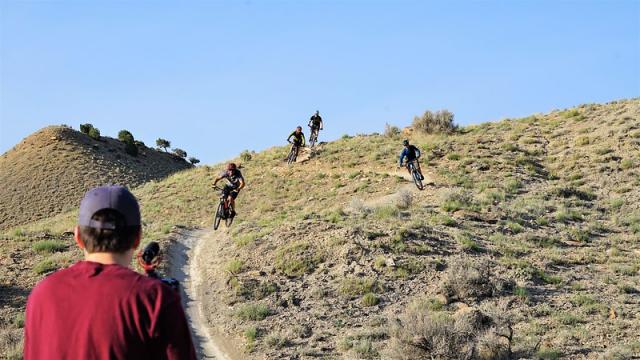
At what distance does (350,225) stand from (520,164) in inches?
566

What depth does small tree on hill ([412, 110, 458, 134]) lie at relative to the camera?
42.2m

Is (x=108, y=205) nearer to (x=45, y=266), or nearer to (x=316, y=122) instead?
(x=45, y=266)

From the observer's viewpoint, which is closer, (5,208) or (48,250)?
(48,250)

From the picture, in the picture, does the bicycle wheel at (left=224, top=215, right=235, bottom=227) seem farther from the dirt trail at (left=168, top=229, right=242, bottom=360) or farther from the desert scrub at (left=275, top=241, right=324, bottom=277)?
the desert scrub at (left=275, top=241, right=324, bottom=277)

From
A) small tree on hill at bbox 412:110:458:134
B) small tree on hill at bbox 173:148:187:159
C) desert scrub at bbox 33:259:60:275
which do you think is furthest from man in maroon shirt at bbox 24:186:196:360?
small tree on hill at bbox 173:148:187:159

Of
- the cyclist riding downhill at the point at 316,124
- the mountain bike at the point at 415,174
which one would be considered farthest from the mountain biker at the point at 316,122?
the mountain bike at the point at 415,174

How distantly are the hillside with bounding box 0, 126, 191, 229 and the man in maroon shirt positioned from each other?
52283 mm

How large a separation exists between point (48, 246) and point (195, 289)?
6260 millimetres

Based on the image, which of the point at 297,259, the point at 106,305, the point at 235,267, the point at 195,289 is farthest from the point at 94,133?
the point at 106,305

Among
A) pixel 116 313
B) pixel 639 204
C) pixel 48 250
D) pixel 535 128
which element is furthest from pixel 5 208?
pixel 116 313

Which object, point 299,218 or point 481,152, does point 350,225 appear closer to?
point 299,218

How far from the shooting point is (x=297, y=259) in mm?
17469

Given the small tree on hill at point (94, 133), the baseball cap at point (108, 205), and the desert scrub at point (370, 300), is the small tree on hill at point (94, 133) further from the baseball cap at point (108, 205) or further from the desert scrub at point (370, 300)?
the baseball cap at point (108, 205)

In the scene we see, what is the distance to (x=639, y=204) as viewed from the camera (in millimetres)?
24734
